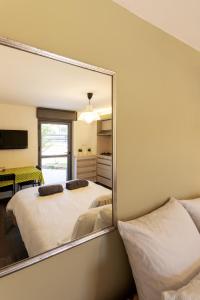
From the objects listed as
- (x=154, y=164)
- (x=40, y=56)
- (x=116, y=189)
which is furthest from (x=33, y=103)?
(x=154, y=164)

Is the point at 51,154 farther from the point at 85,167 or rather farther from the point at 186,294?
the point at 186,294

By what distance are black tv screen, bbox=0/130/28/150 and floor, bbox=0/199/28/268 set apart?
0.26 meters

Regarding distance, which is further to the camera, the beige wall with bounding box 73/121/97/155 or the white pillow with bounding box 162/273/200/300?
the beige wall with bounding box 73/121/97/155

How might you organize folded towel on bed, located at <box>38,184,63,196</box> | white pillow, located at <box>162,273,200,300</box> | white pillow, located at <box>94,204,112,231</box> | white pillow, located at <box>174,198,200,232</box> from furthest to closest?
white pillow, located at <box>174,198,200,232</box>
white pillow, located at <box>94,204,112,231</box>
folded towel on bed, located at <box>38,184,63,196</box>
white pillow, located at <box>162,273,200,300</box>

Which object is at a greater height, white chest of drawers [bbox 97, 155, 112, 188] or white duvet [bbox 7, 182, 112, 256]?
white chest of drawers [bbox 97, 155, 112, 188]

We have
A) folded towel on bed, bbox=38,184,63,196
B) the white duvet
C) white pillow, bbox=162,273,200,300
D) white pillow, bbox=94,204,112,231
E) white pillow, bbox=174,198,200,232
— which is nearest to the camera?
white pillow, bbox=162,273,200,300

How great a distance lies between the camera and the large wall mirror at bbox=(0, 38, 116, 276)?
2.74ft

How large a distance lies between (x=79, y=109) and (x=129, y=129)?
34 cm

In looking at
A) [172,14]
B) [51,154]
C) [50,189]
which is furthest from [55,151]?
[172,14]

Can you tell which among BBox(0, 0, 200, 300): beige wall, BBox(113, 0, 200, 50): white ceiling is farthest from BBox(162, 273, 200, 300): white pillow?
BBox(113, 0, 200, 50): white ceiling

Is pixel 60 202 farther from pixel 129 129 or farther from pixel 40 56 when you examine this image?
pixel 40 56

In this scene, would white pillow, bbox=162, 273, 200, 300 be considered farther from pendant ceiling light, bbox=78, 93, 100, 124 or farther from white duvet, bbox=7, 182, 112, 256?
pendant ceiling light, bbox=78, 93, 100, 124

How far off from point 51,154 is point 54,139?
0.09 metres

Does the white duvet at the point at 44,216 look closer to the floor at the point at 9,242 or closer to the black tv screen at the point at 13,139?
the floor at the point at 9,242
